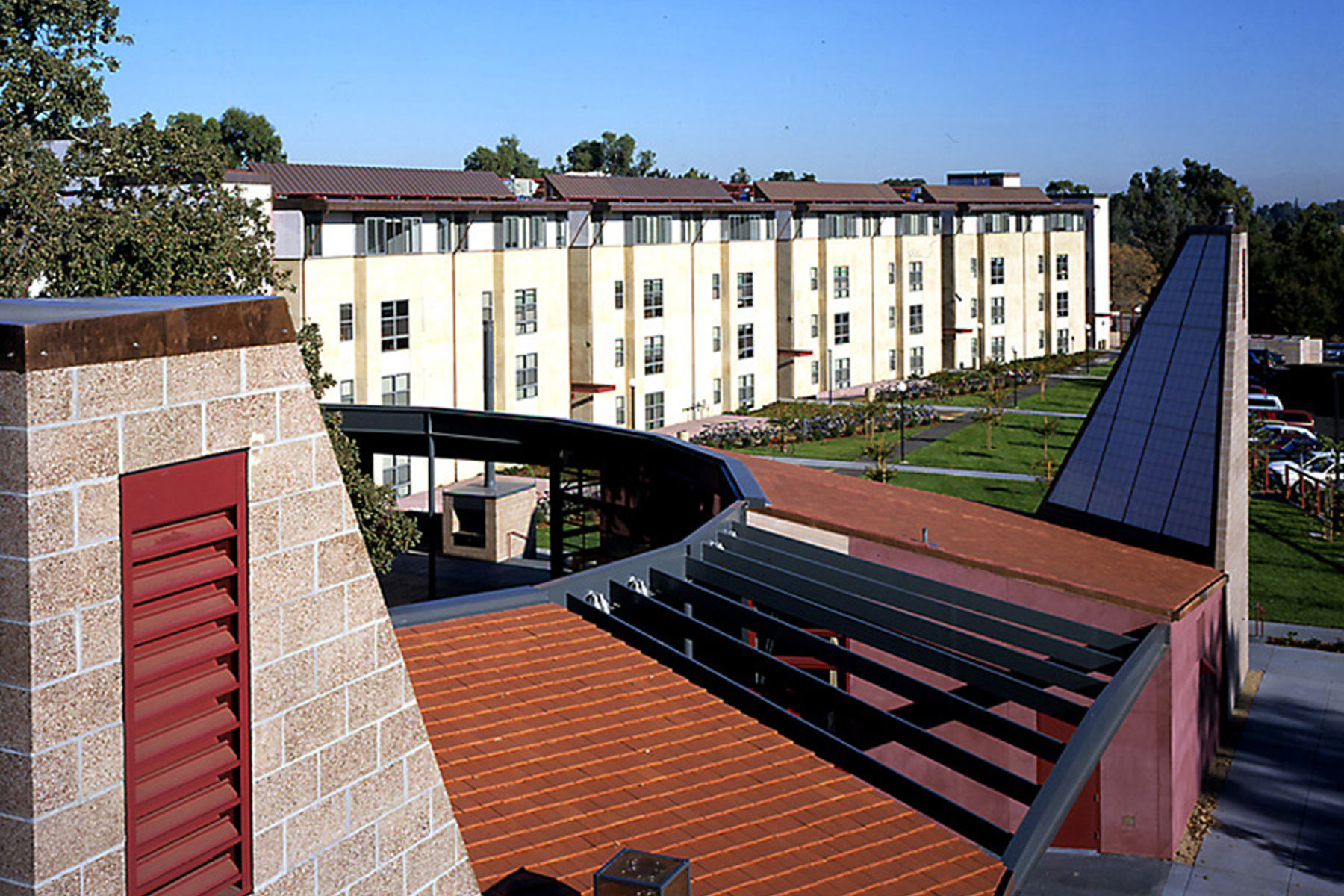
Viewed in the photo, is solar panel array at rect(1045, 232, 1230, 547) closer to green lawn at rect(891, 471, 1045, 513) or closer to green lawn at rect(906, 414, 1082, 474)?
green lawn at rect(891, 471, 1045, 513)

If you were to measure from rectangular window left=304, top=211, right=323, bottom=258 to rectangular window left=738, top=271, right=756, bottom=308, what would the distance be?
29.3 m

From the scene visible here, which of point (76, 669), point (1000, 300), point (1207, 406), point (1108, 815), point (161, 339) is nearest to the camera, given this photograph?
point (76, 669)

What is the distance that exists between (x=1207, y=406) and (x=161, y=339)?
2322cm

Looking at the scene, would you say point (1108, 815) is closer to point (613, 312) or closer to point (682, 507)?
point (682, 507)

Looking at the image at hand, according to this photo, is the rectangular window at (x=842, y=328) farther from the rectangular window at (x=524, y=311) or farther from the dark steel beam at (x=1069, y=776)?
the dark steel beam at (x=1069, y=776)

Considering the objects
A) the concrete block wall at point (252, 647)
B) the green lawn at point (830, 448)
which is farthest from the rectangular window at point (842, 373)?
the concrete block wall at point (252, 647)

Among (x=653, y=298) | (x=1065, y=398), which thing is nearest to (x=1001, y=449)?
(x=653, y=298)

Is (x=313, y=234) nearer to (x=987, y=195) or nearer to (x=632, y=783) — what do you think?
(x=632, y=783)

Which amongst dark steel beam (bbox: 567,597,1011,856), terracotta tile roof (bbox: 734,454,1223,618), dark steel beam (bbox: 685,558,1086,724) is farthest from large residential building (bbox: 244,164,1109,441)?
dark steel beam (bbox: 567,597,1011,856)

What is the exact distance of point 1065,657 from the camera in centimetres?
1388

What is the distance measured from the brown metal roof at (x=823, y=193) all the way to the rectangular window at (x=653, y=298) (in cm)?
1238

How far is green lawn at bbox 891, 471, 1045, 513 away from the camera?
149 feet

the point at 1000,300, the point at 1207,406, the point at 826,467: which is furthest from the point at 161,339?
the point at 1000,300

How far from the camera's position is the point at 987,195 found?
298 ft
